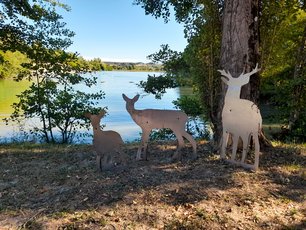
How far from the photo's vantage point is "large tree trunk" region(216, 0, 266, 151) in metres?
3.86

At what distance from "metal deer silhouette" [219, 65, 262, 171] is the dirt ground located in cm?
27

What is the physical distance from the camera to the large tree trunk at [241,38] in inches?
152

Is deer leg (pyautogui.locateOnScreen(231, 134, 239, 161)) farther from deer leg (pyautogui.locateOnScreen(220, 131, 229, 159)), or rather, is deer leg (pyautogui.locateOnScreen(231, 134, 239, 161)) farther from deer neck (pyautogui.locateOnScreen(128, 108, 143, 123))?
deer neck (pyautogui.locateOnScreen(128, 108, 143, 123))

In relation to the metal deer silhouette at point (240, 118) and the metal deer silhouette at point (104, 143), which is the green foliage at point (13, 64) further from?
the metal deer silhouette at point (240, 118)

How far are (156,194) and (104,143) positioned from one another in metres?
0.91

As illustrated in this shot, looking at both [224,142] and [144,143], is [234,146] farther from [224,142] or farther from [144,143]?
[144,143]

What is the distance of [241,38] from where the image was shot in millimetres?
3885

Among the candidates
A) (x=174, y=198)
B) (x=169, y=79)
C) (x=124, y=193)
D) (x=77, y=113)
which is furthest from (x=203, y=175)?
(x=169, y=79)

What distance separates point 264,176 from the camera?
10.9ft

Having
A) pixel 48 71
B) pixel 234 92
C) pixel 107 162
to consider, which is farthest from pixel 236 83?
pixel 48 71

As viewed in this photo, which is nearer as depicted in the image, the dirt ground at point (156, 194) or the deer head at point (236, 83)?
the dirt ground at point (156, 194)

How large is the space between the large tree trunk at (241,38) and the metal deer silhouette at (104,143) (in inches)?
66.0

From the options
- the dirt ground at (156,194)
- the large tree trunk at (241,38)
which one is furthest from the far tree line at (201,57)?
the dirt ground at (156,194)

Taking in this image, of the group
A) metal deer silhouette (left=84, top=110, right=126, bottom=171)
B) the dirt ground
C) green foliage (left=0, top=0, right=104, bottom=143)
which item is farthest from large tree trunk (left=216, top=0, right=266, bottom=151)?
green foliage (left=0, top=0, right=104, bottom=143)
